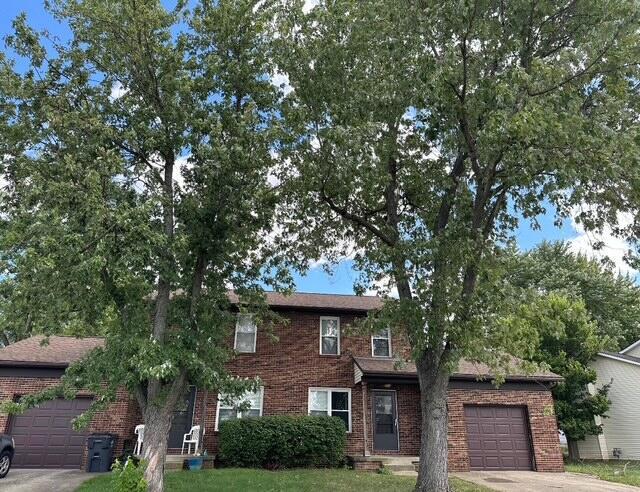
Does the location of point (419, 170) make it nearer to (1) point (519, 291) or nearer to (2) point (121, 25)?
(1) point (519, 291)

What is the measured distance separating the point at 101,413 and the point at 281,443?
5626mm

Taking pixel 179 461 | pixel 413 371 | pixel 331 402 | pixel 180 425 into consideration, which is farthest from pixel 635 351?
pixel 179 461

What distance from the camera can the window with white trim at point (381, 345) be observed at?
17.3 m

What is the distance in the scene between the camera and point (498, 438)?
15.8 meters

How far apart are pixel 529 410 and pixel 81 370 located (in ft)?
46.2

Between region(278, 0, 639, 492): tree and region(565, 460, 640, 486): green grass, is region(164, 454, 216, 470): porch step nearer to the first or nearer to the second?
region(278, 0, 639, 492): tree

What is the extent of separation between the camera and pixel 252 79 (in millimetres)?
11289

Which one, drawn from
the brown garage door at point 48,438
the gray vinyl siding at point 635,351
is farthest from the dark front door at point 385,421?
the gray vinyl siding at point 635,351

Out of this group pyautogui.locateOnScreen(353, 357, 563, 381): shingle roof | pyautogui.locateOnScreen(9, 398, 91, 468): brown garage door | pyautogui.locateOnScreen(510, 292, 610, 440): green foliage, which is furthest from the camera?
pyautogui.locateOnScreen(510, 292, 610, 440): green foliage

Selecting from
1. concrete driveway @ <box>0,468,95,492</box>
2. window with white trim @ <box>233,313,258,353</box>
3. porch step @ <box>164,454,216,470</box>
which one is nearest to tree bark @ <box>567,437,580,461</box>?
window with white trim @ <box>233,313,258,353</box>

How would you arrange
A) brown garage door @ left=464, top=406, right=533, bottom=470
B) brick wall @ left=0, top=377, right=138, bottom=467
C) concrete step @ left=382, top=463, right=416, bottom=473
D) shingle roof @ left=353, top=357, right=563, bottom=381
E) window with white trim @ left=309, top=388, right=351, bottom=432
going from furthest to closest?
window with white trim @ left=309, top=388, right=351, bottom=432 → brown garage door @ left=464, top=406, right=533, bottom=470 → shingle roof @ left=353, top=357, right=563, bottom=381 → brick wall @ left=0, top=377, right=138, bottom=467 → concrete step @ left=382, top=463, right=416, bottom=473

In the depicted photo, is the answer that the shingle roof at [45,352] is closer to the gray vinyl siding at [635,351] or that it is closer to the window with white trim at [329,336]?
the window with white trim at [329,336]

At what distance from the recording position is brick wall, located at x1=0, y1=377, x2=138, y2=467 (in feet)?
46.5

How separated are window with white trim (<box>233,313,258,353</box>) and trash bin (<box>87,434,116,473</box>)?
4.97 m
